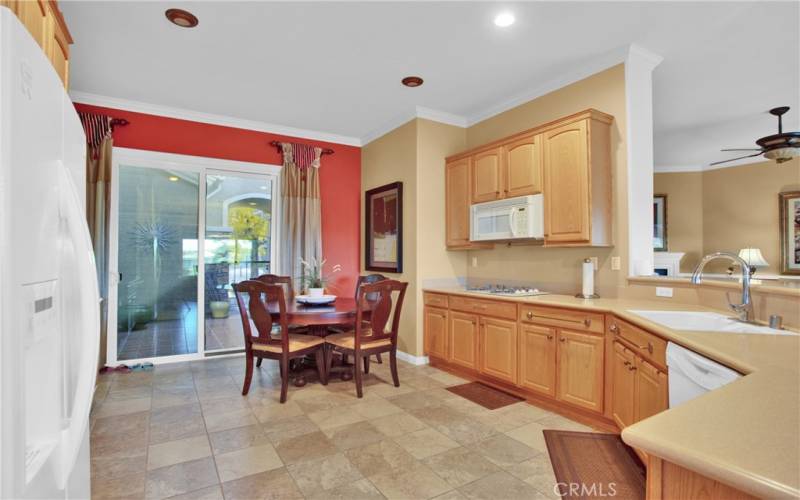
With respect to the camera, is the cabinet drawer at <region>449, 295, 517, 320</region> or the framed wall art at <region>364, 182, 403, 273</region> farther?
the framed wall art at <region>364, 182, 403, 273</region>

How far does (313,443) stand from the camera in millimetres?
2559

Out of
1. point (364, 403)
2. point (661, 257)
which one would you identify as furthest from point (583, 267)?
point (661, 257)

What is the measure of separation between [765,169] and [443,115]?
5484 millimetres

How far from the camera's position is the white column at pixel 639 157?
3.15m

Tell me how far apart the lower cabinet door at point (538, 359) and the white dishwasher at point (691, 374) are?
115 centimetres

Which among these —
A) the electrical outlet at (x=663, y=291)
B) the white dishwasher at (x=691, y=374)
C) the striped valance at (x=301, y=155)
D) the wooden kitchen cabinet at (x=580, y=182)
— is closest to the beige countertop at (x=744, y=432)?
the white dishwasher at (x=691, y=374)

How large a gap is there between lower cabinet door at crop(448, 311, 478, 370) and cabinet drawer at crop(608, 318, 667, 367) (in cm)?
131

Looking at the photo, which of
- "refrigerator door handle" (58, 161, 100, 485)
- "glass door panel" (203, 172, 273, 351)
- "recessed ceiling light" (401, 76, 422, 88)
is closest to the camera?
"refrigerator door handle" (58, 161, 100, 485)

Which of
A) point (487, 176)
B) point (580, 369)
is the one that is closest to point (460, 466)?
point (580, 369)

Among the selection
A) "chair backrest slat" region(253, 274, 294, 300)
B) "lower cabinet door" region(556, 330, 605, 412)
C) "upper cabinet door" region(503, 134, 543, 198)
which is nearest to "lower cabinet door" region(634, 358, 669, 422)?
"lower cabinet door" region(556, 330, 605, 412)

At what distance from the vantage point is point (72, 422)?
40.0 inches

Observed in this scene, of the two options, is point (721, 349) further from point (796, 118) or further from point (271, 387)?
point (796, 118)

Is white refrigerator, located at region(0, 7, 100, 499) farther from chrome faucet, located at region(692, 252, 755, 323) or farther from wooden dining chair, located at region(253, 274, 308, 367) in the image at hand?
wooden dining chair, located at region(253, 274, 308, 367)

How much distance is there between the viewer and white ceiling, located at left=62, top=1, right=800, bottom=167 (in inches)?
106
